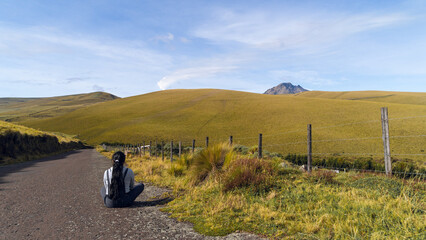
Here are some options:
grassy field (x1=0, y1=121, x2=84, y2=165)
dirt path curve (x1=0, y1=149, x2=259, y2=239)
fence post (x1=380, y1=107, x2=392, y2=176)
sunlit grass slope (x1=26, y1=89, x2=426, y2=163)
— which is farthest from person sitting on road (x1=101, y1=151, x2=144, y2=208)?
sunlit grass slope (x1=26, y1=89, x2=426, y2=163)

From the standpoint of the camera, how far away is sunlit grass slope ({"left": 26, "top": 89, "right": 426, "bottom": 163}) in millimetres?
50250

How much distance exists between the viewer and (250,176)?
6895mm

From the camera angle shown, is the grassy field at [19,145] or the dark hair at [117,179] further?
the grassy field at [19,145]

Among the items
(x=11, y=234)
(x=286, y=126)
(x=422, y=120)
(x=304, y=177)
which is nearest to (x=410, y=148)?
(x=422, y=120)

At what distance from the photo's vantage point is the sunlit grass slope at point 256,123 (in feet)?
165

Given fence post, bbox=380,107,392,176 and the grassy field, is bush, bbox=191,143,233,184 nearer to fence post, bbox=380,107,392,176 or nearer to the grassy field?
fence post, bbox=380,107,392,176

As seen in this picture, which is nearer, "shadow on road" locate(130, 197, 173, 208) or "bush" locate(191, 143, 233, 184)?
"shadow on road" locate(130, 197, 173, 208)

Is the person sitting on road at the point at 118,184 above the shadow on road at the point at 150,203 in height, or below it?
above

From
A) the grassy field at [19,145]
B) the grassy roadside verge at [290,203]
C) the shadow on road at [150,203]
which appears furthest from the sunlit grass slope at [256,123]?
the shadow on road at [150,203]

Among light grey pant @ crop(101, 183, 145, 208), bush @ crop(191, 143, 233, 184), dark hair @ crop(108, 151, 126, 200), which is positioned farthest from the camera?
bush @ crop(191, 143, 233, 184)

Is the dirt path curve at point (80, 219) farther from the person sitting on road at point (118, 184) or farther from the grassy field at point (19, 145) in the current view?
the grassy field at point (19, 145)

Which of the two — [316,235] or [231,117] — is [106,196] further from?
[231,117]

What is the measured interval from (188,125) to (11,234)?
7153cm

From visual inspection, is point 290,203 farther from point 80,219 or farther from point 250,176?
point 80,219
